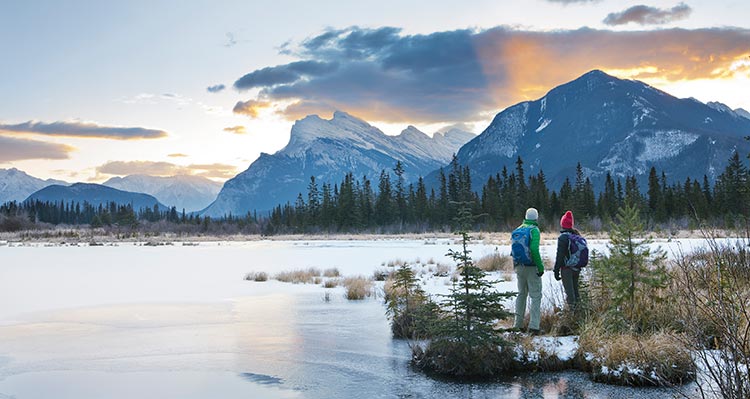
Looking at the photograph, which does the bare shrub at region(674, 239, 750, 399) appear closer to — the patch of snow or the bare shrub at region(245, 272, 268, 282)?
the patch of snow

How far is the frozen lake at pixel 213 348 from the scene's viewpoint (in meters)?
9.16

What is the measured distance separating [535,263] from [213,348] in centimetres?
684

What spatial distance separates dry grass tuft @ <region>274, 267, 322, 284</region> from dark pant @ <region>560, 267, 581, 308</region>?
1402 cm

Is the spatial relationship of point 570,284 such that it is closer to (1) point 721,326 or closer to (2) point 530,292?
(2) point 530,292

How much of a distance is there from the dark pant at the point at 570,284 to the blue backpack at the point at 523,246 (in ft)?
3.34

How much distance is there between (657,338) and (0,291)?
74.1 ft

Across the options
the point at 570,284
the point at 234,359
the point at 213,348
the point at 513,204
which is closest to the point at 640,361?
the point at 570,284

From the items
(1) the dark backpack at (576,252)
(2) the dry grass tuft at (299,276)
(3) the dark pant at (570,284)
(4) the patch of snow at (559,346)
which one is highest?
(1) the dark backpack at (576,252)

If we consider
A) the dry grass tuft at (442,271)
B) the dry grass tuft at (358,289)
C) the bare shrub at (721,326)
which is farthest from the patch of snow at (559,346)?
the dry grass tuft at (442,271)

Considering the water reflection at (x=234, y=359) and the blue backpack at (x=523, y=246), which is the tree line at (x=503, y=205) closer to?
the water reflection at (x=234, y=359)

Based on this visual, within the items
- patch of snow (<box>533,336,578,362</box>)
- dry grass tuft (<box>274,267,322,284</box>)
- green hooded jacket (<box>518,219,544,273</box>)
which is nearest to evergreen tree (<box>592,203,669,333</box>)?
patch of snow (<box>533,336,578,362</box>)

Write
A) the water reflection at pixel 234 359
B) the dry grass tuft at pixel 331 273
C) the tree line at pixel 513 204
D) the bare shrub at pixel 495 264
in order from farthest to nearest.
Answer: the tree line at pixel 513 204 → the dry grass tuft at pixel 331 273 → the bare shrub at pixel 495 264 → the water reflection at pixel 234 359

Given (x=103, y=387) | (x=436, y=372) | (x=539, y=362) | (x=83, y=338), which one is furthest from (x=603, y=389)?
(x=83, y=338)

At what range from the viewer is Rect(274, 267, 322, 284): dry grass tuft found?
24594 millimetres
